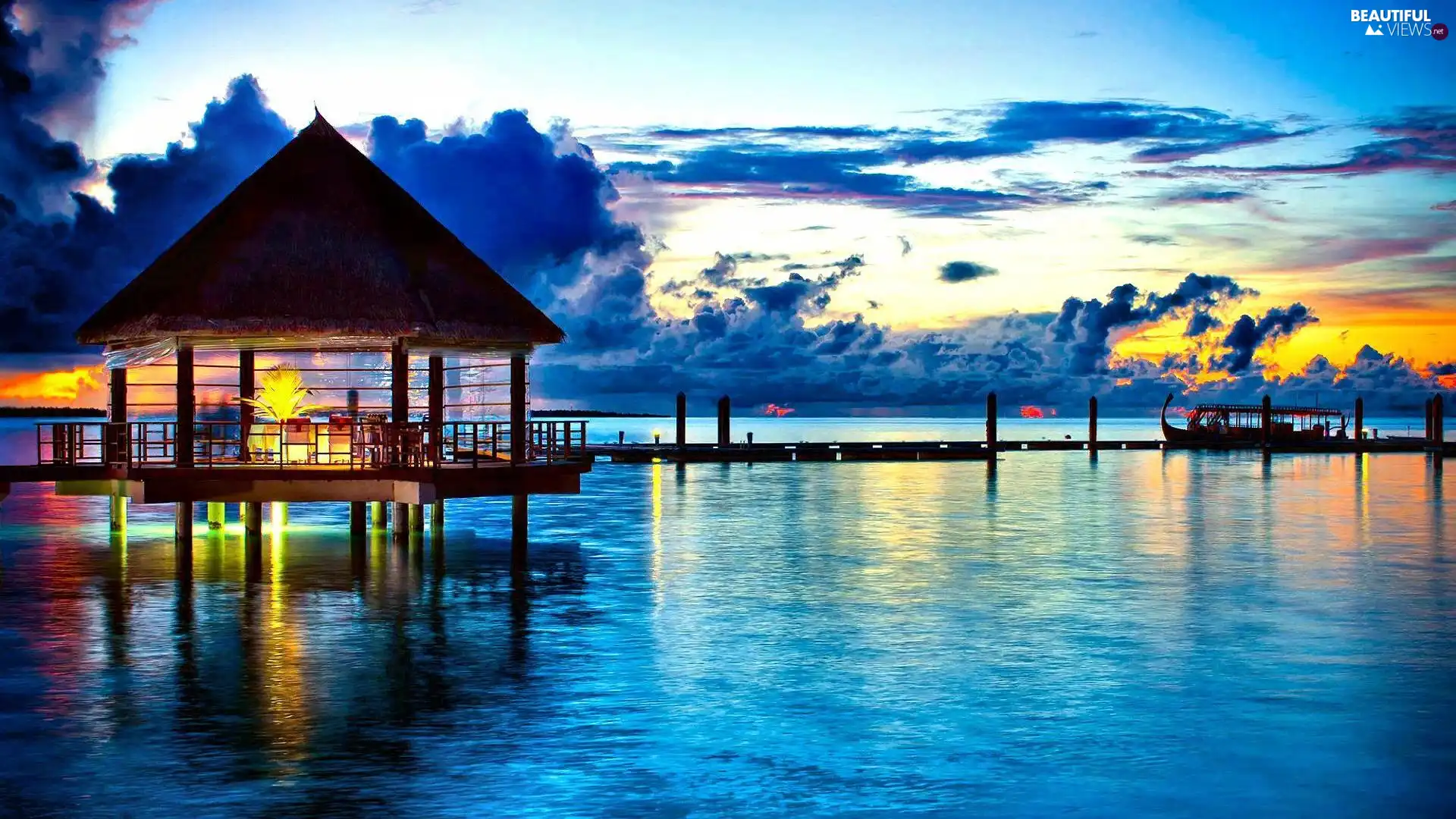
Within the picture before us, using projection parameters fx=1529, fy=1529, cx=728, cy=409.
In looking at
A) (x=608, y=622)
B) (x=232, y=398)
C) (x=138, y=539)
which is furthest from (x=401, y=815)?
(x=138, y=539)

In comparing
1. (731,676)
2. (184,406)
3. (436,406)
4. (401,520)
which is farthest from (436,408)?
(731,676)

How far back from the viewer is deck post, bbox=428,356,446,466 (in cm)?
2353

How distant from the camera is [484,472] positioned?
23.8m

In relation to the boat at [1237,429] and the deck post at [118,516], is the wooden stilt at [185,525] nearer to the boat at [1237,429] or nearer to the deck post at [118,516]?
the deck post at [118,516]

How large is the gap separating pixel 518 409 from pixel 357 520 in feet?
15.8

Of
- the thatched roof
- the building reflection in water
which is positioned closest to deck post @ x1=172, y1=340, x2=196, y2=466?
the thatched roof

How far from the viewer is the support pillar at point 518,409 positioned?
2534 cm

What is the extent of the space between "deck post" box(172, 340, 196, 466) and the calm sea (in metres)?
1.76

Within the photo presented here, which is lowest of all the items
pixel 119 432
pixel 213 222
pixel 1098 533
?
pixel 1098 533

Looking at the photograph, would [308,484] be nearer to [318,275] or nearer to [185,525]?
[185,525]

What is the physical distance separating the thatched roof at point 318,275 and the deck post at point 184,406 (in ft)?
1.58

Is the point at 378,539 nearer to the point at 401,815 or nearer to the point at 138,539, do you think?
the point at 138,539

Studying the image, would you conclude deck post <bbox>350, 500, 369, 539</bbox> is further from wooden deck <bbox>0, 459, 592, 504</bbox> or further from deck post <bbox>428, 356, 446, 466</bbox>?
wooden deck <bbox>0, 459, 592, 504</bbox>

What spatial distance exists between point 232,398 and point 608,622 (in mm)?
12351
